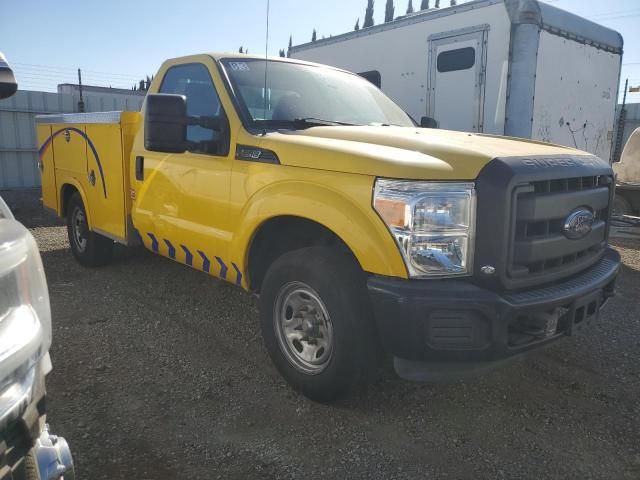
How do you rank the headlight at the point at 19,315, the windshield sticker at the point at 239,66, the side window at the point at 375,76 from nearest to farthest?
the headlight at the point at 19,315 → the windshield sticker at the point at 239,66 → the side window at the point at 375,76

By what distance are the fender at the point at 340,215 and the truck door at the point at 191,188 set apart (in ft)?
1.48

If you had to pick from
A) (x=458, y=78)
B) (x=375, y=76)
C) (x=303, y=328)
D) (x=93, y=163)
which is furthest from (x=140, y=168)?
(x=375, y=76)

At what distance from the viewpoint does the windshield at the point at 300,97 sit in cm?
350

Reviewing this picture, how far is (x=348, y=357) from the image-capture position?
2727mm

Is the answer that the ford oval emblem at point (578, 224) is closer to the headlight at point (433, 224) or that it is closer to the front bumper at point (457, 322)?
the front bumper at point (457, 322)

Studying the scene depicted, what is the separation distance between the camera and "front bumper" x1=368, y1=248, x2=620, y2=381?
7.93 feet

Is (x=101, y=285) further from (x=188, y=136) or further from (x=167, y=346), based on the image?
(x=188, y=136)

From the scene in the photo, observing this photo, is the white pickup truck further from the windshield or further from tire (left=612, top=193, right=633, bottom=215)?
tire (left=612, top=193, right=633, bottom=215)

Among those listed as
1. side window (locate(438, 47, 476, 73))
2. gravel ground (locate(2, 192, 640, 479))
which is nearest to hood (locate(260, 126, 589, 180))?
gravel ground (locate(2, 192, 640, 479))

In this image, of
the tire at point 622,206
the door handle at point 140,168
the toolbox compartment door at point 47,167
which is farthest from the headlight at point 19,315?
the tire at point 622,206

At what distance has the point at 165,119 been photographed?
10.5 ft

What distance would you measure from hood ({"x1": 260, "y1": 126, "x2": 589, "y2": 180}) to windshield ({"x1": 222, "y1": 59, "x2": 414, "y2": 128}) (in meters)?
0.31

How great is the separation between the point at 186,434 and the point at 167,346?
116 centimetres

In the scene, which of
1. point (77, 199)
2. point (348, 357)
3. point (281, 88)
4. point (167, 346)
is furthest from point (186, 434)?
point (77, 199)
